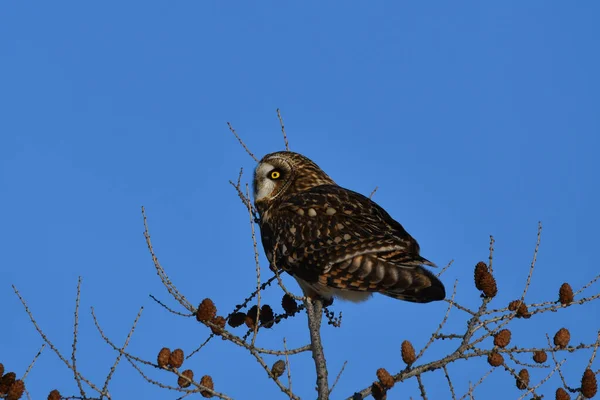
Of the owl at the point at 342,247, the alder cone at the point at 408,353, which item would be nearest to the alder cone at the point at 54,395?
the owl at the point at 342,247

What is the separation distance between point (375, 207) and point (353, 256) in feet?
3.23

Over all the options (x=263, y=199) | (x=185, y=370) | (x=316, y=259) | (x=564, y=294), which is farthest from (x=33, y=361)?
(x=564, y=294)

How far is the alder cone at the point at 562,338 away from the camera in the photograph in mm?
5363

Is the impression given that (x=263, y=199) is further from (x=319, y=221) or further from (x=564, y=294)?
(x=564, y=294)

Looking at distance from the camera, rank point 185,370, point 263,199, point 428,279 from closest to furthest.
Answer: point 185,370 < point 428,279 < point 263,199

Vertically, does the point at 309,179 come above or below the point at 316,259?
above

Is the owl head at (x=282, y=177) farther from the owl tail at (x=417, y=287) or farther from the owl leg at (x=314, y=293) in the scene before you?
the owl tail at (x=417, y=287)

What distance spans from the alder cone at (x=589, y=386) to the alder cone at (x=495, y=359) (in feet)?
2.23

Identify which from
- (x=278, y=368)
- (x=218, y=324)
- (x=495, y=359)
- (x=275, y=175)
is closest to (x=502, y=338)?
(x=495, y=359)

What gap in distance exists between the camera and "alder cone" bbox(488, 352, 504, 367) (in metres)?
5.30

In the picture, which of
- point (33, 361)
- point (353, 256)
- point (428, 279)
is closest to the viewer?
point (33, 361)

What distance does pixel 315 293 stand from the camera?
23.2 feet

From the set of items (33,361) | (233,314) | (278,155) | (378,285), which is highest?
(278,155)

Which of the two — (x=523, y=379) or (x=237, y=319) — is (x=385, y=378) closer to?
(x=523, y=379)
